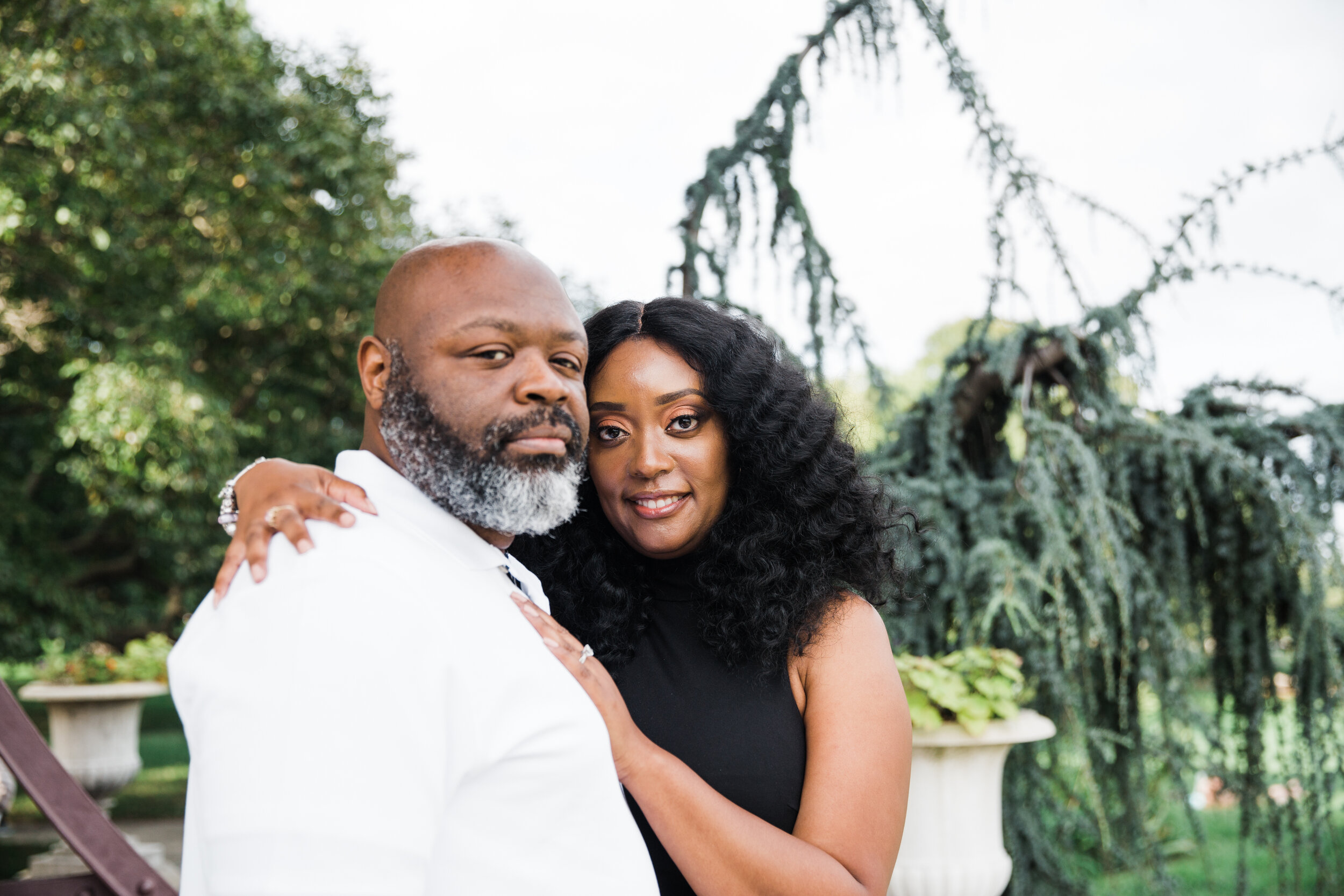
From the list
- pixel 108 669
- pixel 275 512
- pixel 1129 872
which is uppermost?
pixel 275 512

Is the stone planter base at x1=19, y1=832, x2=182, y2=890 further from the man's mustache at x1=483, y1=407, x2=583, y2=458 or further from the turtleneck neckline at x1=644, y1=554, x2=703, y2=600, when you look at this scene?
the man's mustache at x1=483, y1=407, x2=583, y2=458

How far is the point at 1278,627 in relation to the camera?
369 cm

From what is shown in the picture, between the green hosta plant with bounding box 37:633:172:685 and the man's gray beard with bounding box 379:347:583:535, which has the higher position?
the man's gray beard with bounding box 379:347:583:535

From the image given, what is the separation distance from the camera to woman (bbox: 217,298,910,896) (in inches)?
66.6

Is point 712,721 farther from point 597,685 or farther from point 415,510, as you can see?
point 415,510

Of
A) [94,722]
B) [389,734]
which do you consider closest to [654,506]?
[389,734]

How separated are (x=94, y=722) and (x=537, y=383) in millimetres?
6680

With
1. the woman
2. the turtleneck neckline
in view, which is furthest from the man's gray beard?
the turtleneck neckline

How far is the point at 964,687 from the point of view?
3123mm

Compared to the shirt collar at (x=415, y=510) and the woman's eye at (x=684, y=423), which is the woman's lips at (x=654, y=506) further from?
the shirt collar at (x=415, y=510)

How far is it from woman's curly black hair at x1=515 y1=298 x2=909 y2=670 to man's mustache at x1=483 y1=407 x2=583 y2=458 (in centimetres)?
65

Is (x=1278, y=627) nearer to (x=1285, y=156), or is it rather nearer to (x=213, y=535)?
(x=1285, y=156)

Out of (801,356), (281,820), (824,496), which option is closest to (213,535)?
(801,356)

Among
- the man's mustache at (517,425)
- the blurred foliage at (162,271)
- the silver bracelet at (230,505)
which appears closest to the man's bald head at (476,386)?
the man's mustache at (517,425)
